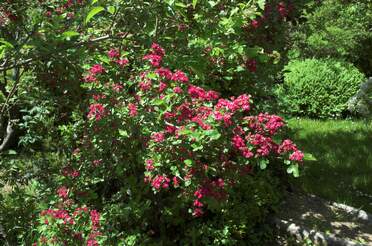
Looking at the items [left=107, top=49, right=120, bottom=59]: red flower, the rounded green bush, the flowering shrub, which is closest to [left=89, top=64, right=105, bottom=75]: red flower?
the flowering shrub

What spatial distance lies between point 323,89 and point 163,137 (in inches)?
264

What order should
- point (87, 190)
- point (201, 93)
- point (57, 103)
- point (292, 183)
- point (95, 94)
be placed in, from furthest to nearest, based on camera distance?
point (292, 183) < point (57, 103) < point (87, 190) < point (95, 94) < point (201, 93)

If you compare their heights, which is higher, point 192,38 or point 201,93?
point 192,38

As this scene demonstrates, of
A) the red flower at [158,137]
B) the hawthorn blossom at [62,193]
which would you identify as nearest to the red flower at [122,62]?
the red flower at [158,137]

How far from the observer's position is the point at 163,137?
3.11 m

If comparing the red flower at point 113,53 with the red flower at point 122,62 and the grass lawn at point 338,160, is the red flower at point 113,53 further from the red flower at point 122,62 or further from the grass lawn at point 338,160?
the grass lawn at point 338,160

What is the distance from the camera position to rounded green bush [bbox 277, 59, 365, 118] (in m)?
9.18

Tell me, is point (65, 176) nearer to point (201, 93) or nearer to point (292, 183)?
point (201, 93)

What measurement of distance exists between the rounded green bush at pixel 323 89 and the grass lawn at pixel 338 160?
1.20 ft

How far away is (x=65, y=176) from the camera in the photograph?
3.79 metres

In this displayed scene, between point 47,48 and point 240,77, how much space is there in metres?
2.41

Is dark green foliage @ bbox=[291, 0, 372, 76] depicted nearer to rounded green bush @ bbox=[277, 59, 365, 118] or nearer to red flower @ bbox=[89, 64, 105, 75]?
rounded green bush @ bbox=[277, 59, 365, 118]

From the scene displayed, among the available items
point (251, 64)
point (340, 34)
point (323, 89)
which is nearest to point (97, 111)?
point (251, 64)

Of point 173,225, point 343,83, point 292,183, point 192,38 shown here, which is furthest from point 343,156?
point 192,38
